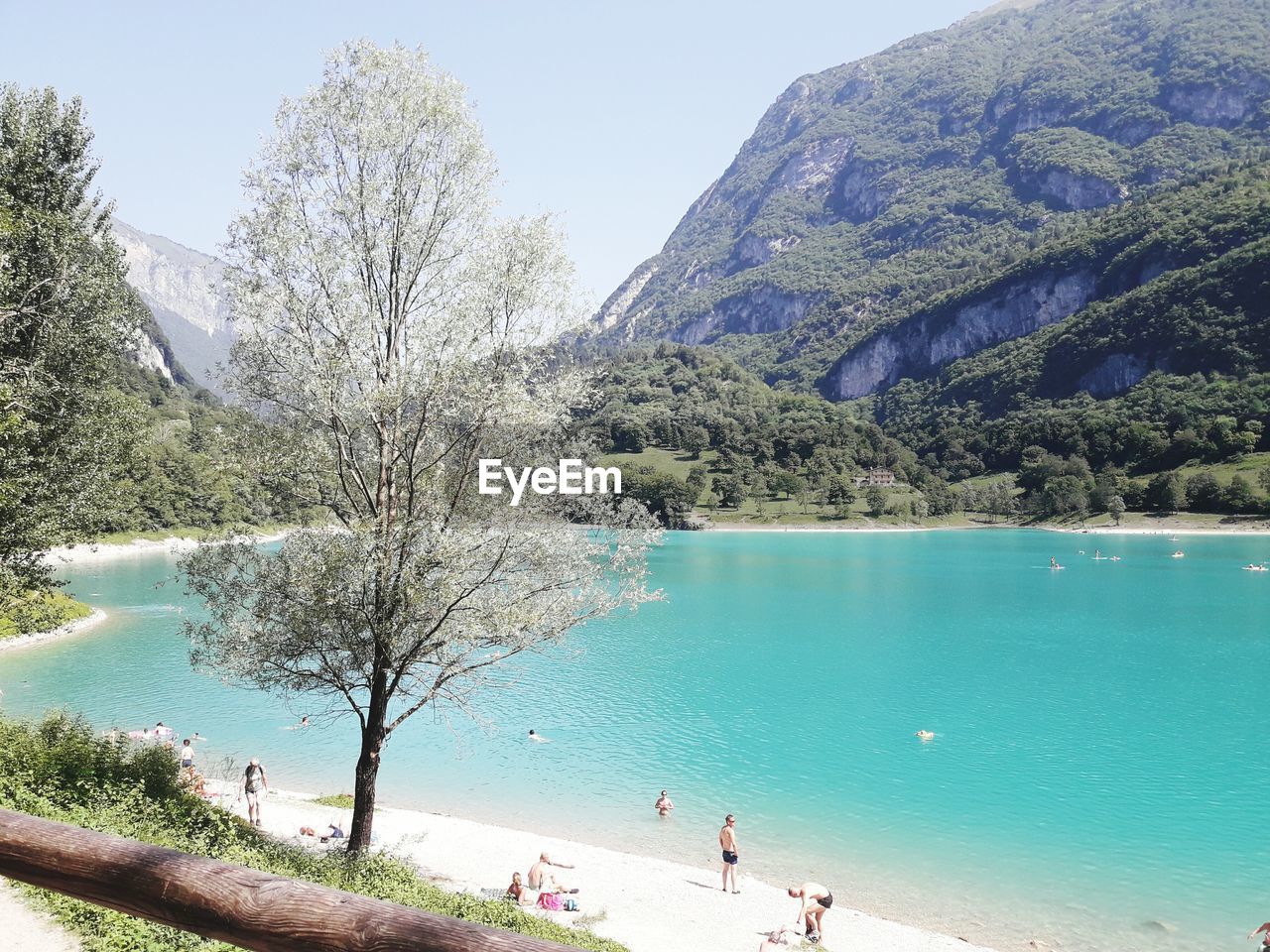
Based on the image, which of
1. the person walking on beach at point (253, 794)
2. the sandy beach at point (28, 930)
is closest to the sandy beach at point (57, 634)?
the person walking on beach at point (253, 794)

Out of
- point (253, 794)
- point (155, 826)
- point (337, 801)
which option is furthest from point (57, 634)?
point (155, 826)

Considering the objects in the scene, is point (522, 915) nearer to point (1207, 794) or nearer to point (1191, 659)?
point (1207, 794)

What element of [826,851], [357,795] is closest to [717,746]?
[826,851]

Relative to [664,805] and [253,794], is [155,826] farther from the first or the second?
[664,805]

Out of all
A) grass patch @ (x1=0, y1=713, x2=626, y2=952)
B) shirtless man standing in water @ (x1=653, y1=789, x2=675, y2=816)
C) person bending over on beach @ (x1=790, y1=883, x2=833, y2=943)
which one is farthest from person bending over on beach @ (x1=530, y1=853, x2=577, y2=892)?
shirtless man standing in water @ (x1=653, y1=789, x2=675, y2=816)

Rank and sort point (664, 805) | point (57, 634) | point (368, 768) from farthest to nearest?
point (57, 634) → point (664, 805) → point (368, 768)

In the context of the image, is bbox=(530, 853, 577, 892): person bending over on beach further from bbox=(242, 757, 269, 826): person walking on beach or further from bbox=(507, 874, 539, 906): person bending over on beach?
bbox=(242, 757, 269, 826): person walking on beach

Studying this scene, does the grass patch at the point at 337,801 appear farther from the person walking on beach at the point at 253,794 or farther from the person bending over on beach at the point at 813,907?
the person bending over on beach at the point at 813,907
